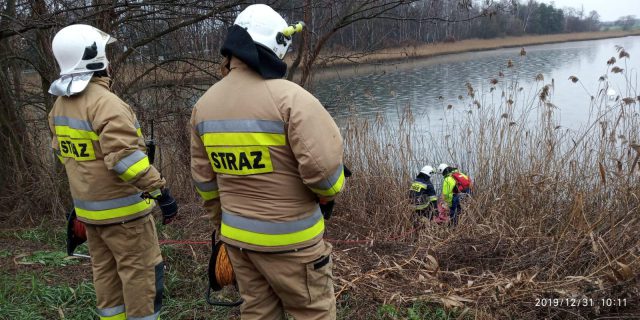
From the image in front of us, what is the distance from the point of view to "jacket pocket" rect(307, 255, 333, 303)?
6.90ft

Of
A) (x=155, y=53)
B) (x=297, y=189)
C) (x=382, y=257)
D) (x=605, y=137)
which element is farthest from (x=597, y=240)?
(x=155, y=53)

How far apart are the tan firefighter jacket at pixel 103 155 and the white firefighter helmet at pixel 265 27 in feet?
2.99

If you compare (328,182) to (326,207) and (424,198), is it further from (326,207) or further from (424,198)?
(424,198)

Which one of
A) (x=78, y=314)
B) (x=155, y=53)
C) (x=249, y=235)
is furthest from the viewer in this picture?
(x=155, y=53)

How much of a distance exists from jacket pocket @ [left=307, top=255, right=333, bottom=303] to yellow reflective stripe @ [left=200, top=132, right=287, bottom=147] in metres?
0.53

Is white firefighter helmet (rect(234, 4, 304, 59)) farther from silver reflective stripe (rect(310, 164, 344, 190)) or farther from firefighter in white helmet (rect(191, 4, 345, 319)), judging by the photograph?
silver reflective stripe (rect(310, 164, 344, 190))

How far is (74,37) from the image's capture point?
262 centimetres

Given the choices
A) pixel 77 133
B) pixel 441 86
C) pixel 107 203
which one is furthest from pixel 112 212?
pixel 441 86

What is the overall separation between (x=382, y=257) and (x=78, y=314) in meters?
2.17

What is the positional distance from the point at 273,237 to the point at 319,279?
0.92 ft

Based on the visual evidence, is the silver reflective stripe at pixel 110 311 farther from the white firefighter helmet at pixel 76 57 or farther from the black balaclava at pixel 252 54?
the black balaclava at pixel 252 54

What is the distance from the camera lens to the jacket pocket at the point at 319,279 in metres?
2.10

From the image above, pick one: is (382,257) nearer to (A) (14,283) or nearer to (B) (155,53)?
(A) (14,283)
